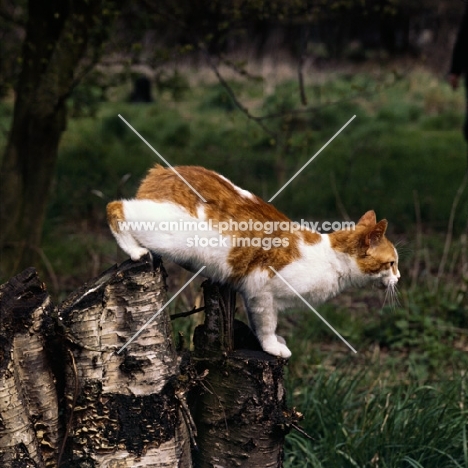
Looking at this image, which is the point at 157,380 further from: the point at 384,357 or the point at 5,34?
the point at 5,34

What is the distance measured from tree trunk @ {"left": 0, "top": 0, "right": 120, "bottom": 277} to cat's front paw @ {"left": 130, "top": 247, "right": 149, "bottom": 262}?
2236 millimetres

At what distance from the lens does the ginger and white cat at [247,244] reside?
2500mm

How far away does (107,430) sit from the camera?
2.38 metres

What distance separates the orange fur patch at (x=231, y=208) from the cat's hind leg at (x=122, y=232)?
0.10m

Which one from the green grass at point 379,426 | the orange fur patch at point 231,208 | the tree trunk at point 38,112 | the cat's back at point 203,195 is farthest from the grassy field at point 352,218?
the cat's back at point 203,195

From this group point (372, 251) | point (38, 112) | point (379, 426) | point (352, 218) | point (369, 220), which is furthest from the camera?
point (352, 218)

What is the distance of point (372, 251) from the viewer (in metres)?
2.68

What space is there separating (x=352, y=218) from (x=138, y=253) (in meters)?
4.53

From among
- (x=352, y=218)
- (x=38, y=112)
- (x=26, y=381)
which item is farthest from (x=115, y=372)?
(x=352, y=218)

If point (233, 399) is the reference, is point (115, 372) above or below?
above

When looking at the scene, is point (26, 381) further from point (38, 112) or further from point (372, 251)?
point (38, 112)

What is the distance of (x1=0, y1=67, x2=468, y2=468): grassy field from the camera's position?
3246mm

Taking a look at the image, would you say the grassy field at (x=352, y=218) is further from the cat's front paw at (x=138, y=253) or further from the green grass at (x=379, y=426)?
the cat's front paw at (x=138, y=253)

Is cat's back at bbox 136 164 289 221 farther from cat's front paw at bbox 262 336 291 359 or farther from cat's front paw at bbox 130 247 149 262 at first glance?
cat's front paw at bbox 262 336 291 359
